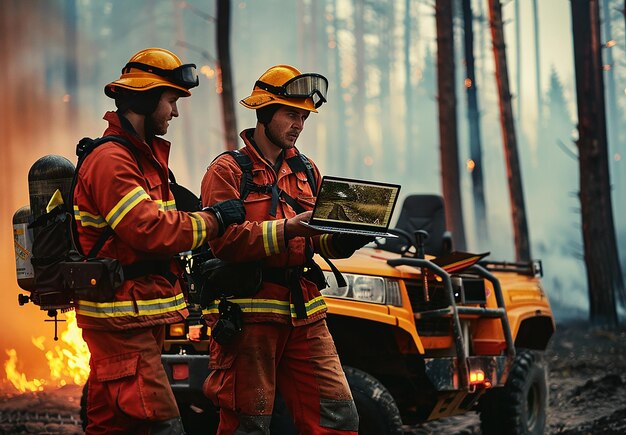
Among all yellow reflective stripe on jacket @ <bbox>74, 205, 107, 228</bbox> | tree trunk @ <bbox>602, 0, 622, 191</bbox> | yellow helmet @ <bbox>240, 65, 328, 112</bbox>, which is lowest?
yellow reflective stripe on jacket @ <bbox>74, 205, 107, 228</bbox>

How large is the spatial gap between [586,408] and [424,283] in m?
4.22

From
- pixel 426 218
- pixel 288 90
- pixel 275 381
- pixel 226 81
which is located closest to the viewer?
pixel 275 381

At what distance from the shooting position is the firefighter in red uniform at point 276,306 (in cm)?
518

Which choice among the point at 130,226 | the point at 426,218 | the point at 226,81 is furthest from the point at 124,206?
the point at 226,81

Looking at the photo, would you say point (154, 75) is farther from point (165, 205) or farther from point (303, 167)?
point (303, 167)

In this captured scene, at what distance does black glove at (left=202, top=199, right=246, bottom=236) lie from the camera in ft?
15.5

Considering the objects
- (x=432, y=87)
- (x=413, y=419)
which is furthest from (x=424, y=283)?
(x=432, y=87)

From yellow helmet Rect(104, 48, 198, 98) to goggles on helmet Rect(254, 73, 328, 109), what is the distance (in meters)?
0.65

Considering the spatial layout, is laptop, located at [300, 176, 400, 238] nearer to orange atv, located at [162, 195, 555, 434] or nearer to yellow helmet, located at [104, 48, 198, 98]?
yellow helmet, located at [104, 48, 198, 98]

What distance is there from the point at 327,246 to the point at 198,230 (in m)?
1.00

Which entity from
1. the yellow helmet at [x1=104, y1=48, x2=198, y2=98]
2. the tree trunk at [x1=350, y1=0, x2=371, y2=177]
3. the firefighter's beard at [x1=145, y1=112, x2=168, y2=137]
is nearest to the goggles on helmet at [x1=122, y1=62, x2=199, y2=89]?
the yellow helmet at [x1=104, y1=48, x2=198, y2=98]

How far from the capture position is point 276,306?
5246 millimetres

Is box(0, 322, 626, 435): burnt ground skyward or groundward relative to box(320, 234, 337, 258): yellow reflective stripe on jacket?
groundward

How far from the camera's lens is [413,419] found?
7.30 metres
